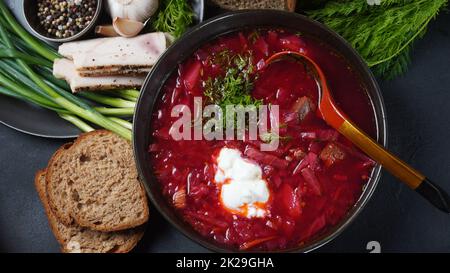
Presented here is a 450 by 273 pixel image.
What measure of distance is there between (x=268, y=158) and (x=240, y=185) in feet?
0.59

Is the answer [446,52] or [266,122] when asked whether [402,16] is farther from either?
[266,122]

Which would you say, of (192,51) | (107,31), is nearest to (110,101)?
(107,31)

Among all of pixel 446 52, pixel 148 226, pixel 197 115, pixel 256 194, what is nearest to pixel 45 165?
pixel 148 226

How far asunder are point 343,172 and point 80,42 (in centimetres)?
154

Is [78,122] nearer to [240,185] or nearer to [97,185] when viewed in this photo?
[97,185]

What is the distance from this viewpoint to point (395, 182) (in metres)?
3.35

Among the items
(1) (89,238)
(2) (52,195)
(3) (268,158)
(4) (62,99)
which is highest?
(3) (268,158)

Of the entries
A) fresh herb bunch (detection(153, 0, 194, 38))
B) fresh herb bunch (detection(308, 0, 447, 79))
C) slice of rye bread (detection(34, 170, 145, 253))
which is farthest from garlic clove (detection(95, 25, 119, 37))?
fresh herb bunch (detection(308, 0, 447, 79))

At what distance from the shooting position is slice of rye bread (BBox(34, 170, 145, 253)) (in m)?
3.34

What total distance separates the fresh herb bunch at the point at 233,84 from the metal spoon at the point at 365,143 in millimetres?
111

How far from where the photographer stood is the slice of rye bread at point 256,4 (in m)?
3.24

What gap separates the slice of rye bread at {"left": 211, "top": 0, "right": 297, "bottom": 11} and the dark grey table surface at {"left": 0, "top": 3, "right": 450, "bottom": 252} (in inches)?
27.0

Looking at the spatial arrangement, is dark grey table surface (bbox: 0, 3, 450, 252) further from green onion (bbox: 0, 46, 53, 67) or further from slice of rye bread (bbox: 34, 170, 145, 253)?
green onion (bbox: 0, 46, 53, 67)

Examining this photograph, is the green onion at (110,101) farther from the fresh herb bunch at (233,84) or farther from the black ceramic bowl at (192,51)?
the fresh herb bunch at (233,84)
